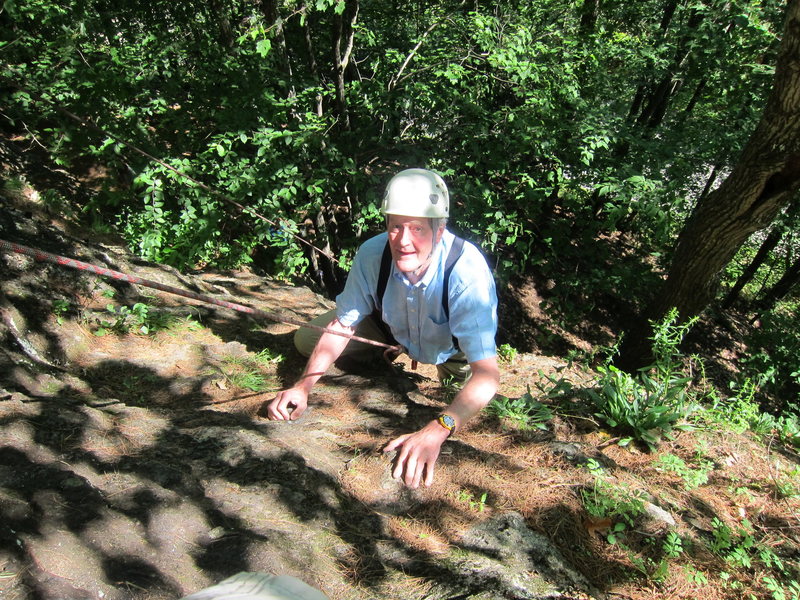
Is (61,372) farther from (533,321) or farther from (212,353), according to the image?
(533,321)

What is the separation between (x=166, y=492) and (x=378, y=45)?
19.4 ft

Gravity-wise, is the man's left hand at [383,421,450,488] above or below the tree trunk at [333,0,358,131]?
below

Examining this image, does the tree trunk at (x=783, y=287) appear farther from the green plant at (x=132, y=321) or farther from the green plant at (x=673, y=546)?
the green plant at (x=132, y=321)

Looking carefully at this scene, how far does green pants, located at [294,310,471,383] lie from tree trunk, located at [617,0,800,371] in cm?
301

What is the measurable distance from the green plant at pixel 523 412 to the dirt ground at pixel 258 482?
0.09 metres

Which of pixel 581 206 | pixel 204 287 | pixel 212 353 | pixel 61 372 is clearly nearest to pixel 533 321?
pixel 581 206

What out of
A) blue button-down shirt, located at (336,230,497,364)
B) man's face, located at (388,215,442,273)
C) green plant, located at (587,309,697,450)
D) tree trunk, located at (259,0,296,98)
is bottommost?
green plant, located at (587,309,697,450)

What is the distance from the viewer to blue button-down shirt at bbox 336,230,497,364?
7.93 ft

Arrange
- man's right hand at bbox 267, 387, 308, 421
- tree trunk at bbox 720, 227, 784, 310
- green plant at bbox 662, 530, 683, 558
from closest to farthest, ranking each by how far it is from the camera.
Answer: green plant at bbox 662, 530, 683, 558, man's right hand at bbox 267, 387, 308, 421, tree trunk at bbox 720, 227, 784, 310

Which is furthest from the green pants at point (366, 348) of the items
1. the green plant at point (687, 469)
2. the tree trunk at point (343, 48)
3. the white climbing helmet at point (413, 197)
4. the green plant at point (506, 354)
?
the tree trunk at point (343, 48)

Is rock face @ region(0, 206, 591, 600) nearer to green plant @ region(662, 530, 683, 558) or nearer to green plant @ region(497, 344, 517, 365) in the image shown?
green plant @ region(662, 530, 683, 558)

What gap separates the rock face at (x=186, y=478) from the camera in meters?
1.49

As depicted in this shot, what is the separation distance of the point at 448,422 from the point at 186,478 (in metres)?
1.15

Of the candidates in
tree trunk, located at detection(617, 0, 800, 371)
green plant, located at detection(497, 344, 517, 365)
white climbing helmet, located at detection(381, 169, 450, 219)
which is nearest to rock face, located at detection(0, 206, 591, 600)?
white climbing helmet, located at detection(381, 169, 450, 219)
